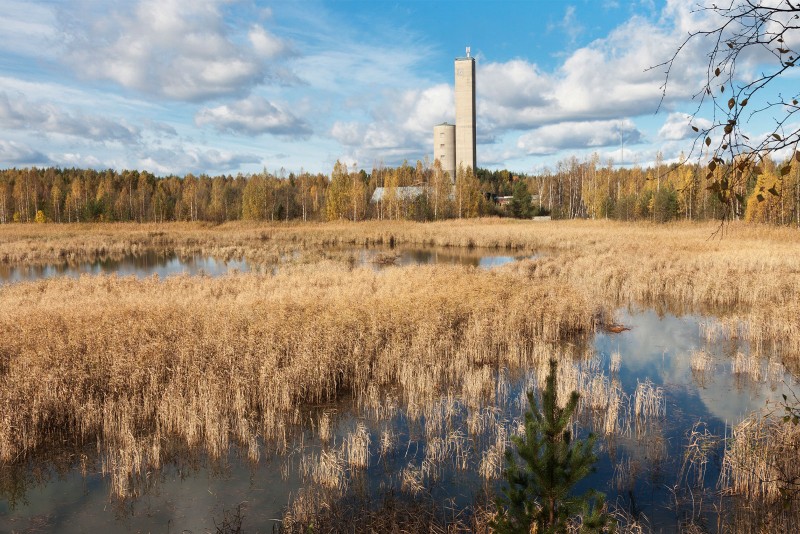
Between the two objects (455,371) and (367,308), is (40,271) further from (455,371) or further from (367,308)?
(455,371)

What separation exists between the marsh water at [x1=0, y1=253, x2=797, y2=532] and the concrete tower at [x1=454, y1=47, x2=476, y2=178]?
7886 cm

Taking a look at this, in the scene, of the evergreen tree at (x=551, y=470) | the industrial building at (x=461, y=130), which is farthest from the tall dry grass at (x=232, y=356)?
the industrial building at (x=461, y=130)

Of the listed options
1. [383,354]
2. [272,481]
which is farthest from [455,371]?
[272,481]

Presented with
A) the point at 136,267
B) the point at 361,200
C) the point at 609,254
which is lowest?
the point at 136,267

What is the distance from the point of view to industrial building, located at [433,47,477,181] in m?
88.0

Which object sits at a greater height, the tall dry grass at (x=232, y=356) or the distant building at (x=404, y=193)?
the distant building at (x=404, y=193)

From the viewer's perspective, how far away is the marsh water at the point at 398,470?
6867 mm

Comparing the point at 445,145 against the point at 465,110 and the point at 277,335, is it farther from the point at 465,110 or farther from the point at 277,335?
the point at 277,335

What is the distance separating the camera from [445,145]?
91312mm

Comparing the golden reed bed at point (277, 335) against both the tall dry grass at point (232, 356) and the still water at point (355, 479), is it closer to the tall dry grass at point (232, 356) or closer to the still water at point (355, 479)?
the tall dry grass at point (232, 356)

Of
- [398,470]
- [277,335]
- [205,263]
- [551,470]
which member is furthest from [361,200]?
[551,470]

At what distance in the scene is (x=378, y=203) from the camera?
75562 millimetres

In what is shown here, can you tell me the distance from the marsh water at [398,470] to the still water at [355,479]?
0.02m

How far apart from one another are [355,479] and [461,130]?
287 ft
